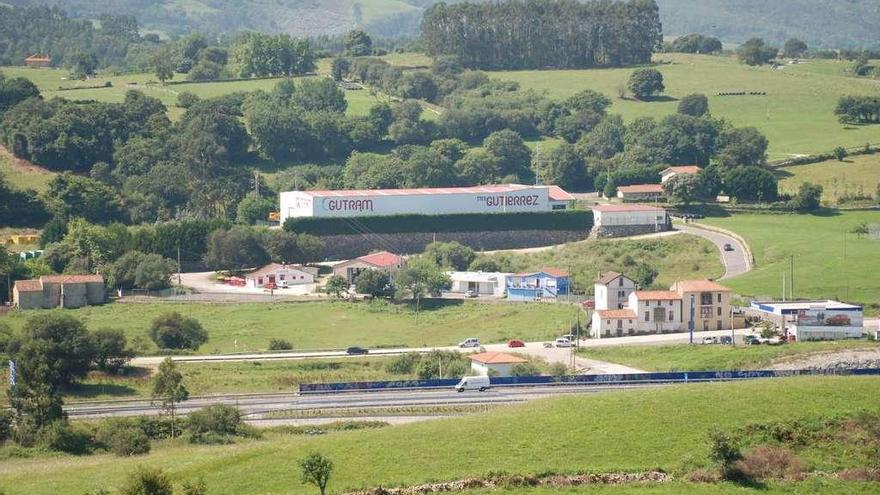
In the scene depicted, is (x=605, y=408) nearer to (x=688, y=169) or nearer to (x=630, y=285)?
(x=630, y=285)

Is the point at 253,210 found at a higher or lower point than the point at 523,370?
higher

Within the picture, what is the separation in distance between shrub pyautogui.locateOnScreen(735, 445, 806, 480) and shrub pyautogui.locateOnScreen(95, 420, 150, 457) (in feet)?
54.5

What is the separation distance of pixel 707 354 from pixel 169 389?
20.7m

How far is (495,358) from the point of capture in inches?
2564

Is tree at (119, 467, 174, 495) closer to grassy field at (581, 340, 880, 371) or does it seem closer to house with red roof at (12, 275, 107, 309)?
grassy field at (581, 340, 880, 371)

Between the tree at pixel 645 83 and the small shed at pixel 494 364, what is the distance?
70940mm

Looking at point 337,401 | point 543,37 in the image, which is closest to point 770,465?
point 337,401

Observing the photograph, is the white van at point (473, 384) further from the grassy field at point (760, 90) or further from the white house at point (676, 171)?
the grassy field at point (760, 90)

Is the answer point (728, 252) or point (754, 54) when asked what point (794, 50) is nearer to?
point (754, 54)

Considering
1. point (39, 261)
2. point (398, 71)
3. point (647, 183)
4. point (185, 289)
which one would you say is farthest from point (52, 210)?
point (398, 71)

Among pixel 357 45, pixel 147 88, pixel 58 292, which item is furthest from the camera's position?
pixel 357 45

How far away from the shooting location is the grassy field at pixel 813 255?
256 feet

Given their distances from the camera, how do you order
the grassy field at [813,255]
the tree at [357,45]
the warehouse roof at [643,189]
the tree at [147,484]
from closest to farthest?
the tree at [147,484]
the grassy field at [813,255]
the warehouse roof at [643,189]
the tree at [357,45]

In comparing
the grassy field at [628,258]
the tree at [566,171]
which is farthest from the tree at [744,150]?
the grassy field at [628,258]
